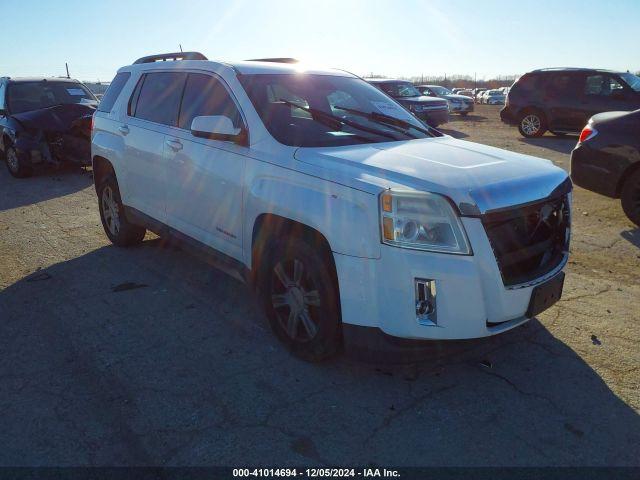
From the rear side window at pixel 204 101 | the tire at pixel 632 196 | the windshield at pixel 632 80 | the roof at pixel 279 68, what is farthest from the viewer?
the windshield at pixel 632 80

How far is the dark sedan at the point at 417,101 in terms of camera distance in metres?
16.8

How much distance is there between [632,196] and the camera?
20.2 feet

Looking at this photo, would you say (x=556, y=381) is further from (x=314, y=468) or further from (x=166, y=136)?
(x=166, y=136)

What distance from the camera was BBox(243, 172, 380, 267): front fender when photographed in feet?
9.00

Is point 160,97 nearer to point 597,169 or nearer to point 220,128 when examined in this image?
point 220,128

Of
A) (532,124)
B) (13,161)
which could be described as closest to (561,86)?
(532,124)

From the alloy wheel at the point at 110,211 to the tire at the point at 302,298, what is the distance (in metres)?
2.84

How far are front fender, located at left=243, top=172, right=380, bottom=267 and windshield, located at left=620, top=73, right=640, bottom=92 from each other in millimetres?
13543

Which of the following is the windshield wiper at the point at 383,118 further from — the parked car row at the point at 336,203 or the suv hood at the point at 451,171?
the suv hood at the point at 451,171

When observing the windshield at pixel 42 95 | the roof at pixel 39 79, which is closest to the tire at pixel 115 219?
the windshield at pixel 42 95

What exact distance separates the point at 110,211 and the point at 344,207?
3.83 meters

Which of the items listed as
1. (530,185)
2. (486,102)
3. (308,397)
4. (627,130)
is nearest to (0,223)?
(308,397)

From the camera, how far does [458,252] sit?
2684mm

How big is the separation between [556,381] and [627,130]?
4.37 metres
